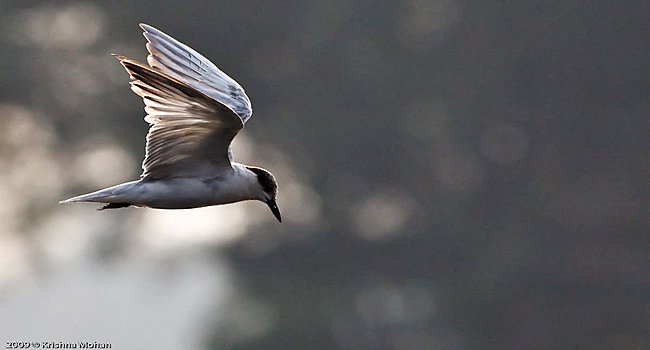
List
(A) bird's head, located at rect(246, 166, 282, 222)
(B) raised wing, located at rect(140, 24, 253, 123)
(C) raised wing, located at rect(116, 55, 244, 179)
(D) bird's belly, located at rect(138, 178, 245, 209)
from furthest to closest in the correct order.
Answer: (B) raised wing, located at rect(140, 24, 253, 123)
(A) bird's head, located at rect(246, 166, 282, 222)
(D) bird's belly, located at rect(138, 178, 245, 209)
(C) raised wing, located at rect(116, 55, 244, 179)

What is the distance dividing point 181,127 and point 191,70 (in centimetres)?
48

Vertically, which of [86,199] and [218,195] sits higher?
[218,195]

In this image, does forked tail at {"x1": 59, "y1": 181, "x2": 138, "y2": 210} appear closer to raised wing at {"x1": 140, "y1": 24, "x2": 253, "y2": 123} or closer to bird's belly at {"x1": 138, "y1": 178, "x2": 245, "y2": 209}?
bird's belly at {"x1": 138, "y1": 178, "x2": 245, "y2": 209}

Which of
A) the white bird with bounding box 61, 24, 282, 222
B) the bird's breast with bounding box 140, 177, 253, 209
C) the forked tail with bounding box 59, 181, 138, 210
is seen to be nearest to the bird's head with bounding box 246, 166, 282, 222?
the white bird with bounding box 61, 24, 282, 222

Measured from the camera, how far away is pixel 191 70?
3432 mm

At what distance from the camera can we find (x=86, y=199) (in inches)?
114

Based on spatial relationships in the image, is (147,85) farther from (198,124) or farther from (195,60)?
(195,60)

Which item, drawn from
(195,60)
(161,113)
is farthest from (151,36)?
(161,113)

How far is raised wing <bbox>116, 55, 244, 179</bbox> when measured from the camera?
281 cm

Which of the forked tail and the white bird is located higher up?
the white bird

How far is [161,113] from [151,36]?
17.4 inches

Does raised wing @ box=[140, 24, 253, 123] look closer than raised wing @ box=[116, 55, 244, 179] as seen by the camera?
No

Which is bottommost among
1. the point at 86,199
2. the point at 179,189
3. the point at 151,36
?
the point at 86,199

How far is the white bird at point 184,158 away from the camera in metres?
2.85
